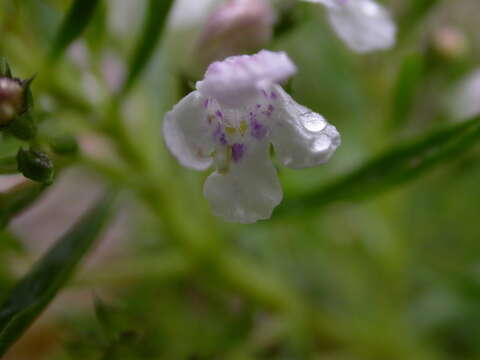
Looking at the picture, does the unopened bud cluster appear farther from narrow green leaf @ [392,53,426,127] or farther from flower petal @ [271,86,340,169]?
narrow green leaf @ [392,53,426,127]

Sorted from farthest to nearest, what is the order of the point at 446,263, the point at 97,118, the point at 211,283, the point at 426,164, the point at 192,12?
the point at 192,12
the point at 446,263
the point at 211,283
the point at 97,118
the point at 426,164

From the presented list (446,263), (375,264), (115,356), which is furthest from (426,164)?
(446,263)

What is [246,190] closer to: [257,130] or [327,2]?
[257,130]

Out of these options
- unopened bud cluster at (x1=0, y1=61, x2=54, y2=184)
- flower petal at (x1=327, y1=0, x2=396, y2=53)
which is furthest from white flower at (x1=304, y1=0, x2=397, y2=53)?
unopened bud cluster at (x1=0, y1=61, x2=54, y2=184)

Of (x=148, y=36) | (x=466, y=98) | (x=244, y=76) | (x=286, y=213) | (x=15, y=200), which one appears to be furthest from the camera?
(x=466, y=98)

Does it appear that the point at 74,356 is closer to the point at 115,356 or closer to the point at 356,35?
the point at 115,356

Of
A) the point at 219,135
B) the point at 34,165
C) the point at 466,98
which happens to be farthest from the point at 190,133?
the point at 466,98
